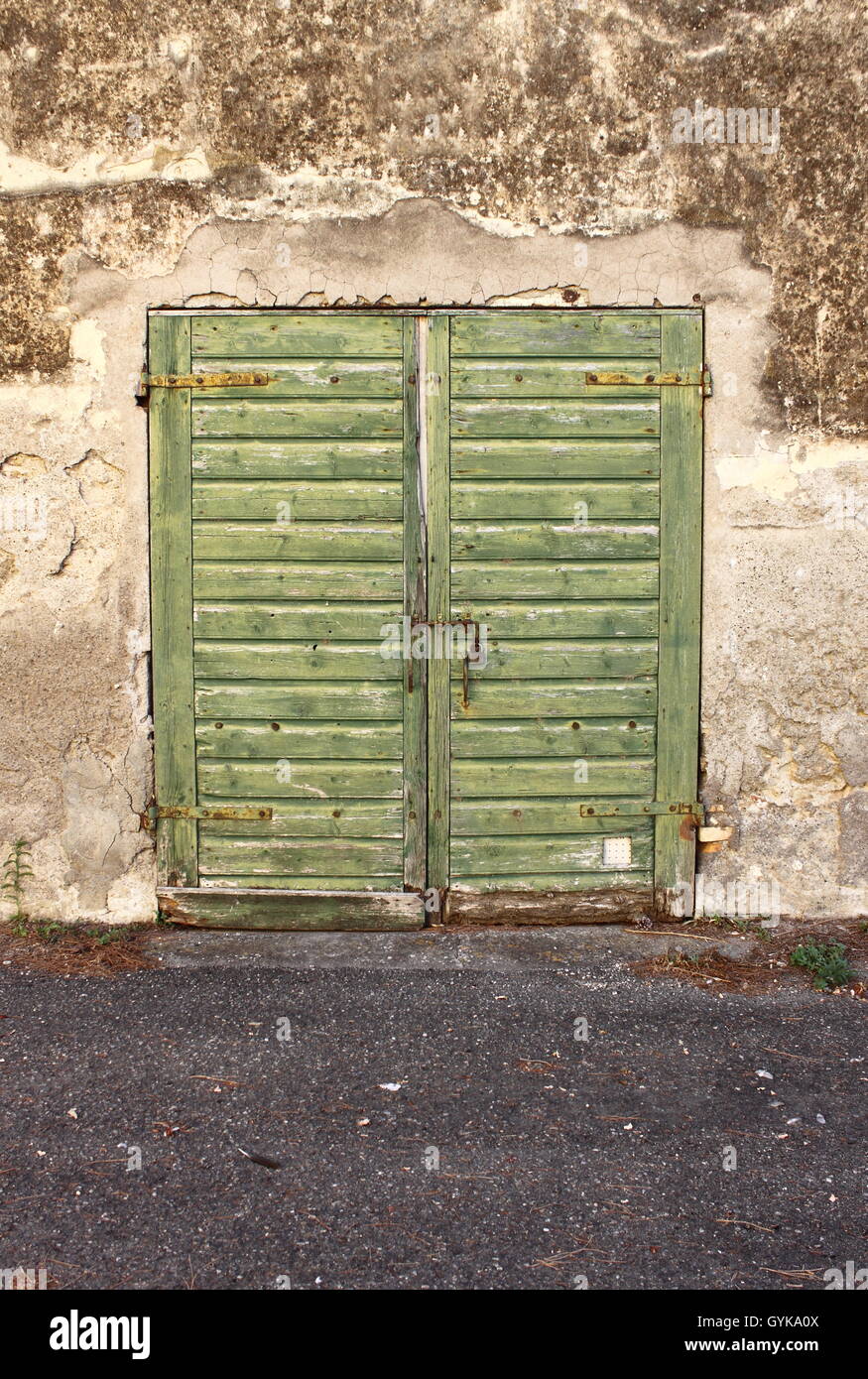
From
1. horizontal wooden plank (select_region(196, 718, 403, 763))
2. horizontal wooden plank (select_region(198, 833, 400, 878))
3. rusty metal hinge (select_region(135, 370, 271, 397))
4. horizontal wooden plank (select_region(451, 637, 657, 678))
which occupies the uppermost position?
rusty metal hinge (select_region(135, 370, 271, 397))

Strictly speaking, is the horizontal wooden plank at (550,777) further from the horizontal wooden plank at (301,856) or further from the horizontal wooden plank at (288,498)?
the horizontal wooden plank at (288,498)

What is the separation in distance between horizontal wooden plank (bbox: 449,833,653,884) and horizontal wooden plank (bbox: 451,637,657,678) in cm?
75

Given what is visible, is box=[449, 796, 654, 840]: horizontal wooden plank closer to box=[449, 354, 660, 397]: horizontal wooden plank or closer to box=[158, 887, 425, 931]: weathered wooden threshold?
box=[158, 887, 425, 931]: weathered wooden threshold

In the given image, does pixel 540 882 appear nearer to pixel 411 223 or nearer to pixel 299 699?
pixel 299 699

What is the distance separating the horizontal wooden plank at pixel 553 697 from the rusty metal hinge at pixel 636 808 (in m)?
0.42

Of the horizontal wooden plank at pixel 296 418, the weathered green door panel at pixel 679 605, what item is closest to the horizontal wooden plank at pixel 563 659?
the weathered green door panel at pixel 679 605

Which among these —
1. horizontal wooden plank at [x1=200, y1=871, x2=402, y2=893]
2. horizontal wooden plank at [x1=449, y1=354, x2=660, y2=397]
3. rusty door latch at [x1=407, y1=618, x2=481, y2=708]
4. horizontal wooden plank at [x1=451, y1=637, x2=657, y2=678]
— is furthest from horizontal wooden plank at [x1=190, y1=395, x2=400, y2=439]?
horizontal wooden plank at [x1=200, y1=871, x2=402, y2=893]

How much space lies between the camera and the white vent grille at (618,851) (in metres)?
4.75

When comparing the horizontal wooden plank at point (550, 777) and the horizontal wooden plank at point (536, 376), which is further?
the horizontal wooden plank at point (550, 777)

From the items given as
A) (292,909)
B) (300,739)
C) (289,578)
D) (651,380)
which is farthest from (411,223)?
(292,909)

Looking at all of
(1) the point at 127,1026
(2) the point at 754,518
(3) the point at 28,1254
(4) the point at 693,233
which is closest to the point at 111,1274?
(3) the point at 28,1254

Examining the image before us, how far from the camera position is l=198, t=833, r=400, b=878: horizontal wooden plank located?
4727 mm

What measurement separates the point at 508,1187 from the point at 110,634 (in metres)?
2.96

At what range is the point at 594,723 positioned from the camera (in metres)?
4.71
